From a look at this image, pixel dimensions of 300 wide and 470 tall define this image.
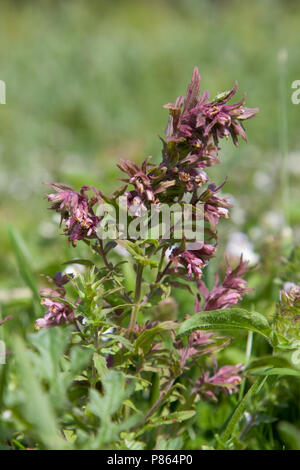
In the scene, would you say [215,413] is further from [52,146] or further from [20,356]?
[52,146]

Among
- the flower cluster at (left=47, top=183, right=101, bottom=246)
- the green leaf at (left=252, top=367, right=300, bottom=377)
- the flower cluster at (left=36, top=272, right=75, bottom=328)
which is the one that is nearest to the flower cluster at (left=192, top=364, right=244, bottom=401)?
the green leaf at (left=252, top=367, right=300, bottom=377)

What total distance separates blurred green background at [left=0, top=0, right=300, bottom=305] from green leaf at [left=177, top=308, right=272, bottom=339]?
1420mm

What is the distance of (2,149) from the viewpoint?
17.7ft

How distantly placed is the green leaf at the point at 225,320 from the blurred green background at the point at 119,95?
4.66ft

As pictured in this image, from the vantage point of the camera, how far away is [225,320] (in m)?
1.05

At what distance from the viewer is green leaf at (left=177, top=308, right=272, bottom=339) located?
104 centimetres

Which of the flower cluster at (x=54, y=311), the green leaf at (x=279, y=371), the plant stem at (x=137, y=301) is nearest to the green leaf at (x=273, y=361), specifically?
the green leaf at (x=279, y=371)

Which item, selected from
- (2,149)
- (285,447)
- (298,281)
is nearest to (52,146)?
(2,149)

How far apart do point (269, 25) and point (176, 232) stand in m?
8.17

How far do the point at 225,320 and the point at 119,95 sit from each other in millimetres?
5525

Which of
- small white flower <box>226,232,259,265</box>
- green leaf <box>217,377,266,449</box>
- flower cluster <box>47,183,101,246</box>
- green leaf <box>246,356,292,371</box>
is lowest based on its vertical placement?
green leaf <box>217,377,266,449</box>

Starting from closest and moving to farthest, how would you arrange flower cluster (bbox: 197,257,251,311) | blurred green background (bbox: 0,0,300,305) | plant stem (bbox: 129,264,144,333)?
plant stem (bbox: 129,264,144,333)
flower cluster (bbox: 197,257,251,311)
blurred green background (bbox: 0,0,300,305)

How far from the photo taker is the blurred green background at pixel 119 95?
3.41 meters

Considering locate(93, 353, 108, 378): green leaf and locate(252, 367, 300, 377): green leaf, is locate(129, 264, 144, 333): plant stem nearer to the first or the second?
locate(93, 353, 108, 378): green leaf
